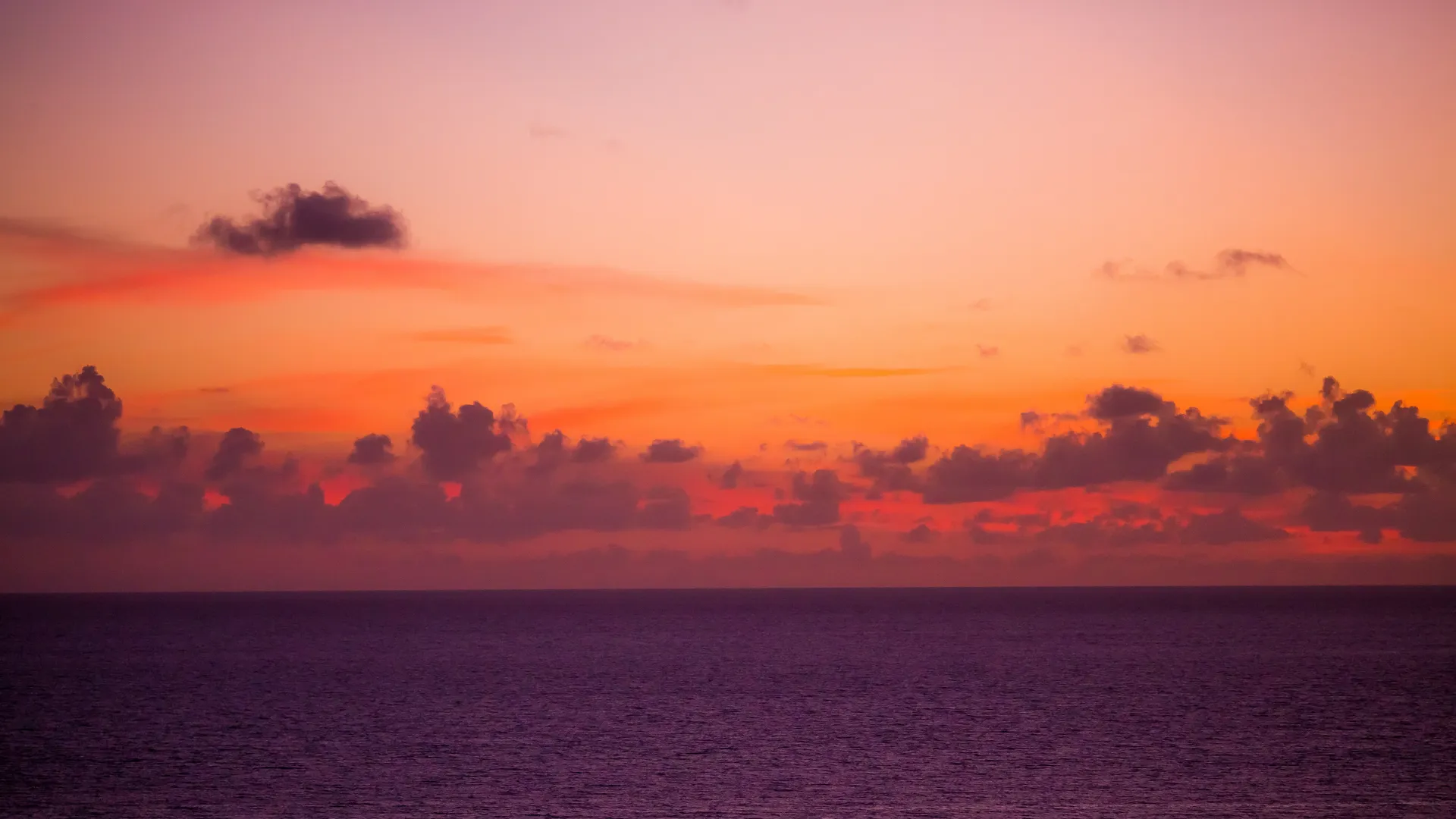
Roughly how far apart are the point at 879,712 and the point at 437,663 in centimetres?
6612

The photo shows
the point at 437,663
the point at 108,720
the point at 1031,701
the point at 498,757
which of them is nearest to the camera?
the point at 498,757

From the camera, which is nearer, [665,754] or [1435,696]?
[665,754]

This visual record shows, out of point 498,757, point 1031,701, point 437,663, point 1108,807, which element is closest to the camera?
point 1108,807

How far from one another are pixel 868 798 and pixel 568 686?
5696 centimetres

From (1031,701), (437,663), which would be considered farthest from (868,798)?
(437,663)

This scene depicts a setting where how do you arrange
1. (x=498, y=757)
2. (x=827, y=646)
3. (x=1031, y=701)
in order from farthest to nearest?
(x=827, y=646), (x=1031, y=701), (x=498, y=757)

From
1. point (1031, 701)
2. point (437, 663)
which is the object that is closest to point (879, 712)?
point (1031, 701)

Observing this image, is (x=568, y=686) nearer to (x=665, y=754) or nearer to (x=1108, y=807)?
(x=665, y=754)

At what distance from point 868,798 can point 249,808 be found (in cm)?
2732

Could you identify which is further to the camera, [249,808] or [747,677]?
[747,677]

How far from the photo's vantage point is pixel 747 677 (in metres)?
116

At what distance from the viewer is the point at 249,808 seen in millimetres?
52500

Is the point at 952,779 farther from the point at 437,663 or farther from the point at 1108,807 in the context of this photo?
the point at 437,663

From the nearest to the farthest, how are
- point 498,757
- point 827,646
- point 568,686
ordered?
point 498,757, point 568,686, point 827,646
